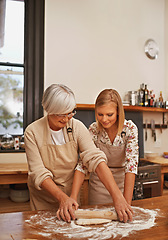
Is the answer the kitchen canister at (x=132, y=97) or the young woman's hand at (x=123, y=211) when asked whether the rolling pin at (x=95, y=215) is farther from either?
the kitchen canister at (x=132, y=97)

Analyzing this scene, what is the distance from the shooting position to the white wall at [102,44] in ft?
10.0

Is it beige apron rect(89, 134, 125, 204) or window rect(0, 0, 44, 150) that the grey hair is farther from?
window rect(0, 0, 44, 150)

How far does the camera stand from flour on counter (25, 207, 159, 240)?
1.08 meters

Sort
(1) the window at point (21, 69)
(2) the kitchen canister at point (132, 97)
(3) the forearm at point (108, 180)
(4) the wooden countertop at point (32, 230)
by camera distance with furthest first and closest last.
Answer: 1. (2) the kitchen canister at point (132, 97)
2. (1) the window at point (21, 69)
3. (3) the forearm at point (108, 180)
4. (4) the wooden countertop at point (32, 230)

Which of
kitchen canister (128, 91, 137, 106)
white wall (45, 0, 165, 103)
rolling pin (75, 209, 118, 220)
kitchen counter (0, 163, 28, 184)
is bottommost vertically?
kitchen counter (0, 163, 28, 184)

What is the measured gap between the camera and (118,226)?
1188 mm

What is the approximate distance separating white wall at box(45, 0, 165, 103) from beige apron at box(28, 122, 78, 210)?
154 cm

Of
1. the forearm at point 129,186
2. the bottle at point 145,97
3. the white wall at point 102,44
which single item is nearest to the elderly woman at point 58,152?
the forearm at point 129,186

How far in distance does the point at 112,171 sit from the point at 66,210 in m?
0.70

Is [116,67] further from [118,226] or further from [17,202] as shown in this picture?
[118,226]

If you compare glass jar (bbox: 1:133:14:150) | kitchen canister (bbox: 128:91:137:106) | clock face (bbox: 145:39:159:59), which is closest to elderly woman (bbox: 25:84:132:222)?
glass jar (bbox: 1:133:14:150)

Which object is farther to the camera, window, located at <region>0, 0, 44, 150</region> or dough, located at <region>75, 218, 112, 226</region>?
window, located at <region>0, 0, 44, 150</region>

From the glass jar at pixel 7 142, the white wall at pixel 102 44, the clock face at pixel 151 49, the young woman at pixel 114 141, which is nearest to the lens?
the young woman at pixel 114 141

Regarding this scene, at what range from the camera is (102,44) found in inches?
130
